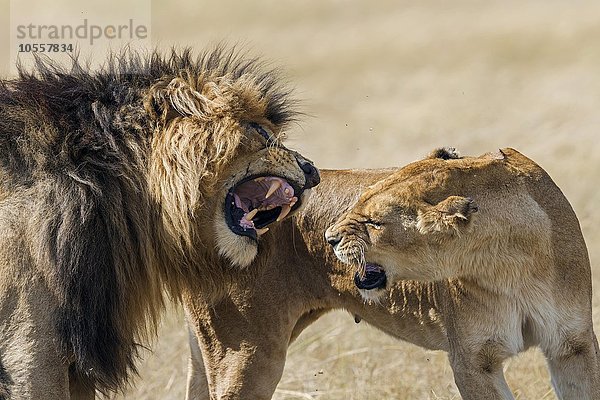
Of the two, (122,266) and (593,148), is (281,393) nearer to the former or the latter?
(122,266)

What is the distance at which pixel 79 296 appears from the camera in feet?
13.2

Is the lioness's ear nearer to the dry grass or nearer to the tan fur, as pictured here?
the tan fur

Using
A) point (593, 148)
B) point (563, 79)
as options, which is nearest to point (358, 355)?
point (593, 148)

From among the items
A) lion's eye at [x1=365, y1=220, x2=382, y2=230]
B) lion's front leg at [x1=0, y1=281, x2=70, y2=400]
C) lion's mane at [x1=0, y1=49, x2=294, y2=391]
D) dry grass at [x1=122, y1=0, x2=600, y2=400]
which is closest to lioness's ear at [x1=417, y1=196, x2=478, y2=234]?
lion's eye at [x1=365, y1=220, x2=382, y2=230]

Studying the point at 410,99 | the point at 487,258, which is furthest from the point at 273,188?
the point at 410,99

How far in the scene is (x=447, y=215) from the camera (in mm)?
4352

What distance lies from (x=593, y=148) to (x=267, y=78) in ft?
22.8

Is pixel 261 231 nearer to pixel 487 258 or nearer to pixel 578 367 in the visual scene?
pixel 487 258

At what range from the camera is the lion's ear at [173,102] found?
13.8 ft

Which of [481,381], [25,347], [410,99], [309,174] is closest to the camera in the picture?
[25,347]

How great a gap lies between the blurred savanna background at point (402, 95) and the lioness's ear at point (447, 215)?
868mm

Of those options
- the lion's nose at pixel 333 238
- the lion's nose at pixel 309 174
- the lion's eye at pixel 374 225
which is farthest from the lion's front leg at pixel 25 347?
the lion's eye at pixel 374 225

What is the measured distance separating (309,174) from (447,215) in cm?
56

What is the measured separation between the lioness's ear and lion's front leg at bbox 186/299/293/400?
922mm
